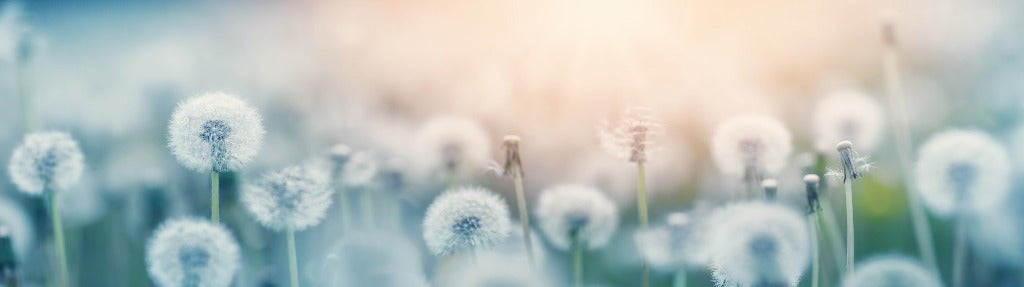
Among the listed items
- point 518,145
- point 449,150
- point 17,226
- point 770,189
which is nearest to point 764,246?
point 770,189

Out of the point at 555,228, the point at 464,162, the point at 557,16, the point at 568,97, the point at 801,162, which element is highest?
the point at 557,16

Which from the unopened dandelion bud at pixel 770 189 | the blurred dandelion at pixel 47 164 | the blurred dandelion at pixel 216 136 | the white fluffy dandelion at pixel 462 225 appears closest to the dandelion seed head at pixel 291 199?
the blurred dandelion at pixel 216 136

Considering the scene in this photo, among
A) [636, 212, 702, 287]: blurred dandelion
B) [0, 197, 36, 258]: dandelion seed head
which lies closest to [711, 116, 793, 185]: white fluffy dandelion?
[636, 212, 702, 287]: blurred dandelion

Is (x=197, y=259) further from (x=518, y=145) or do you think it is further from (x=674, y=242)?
(x=674, y=242)

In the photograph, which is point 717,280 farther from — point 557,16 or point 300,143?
point 557,16

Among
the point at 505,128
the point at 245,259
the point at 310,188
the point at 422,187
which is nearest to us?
the point at 310,188

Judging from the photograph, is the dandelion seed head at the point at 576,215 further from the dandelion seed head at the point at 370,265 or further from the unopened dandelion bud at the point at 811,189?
the unopened dandelion bud at the point at 811,189

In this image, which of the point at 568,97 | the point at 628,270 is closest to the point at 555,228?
the point at 628,270
